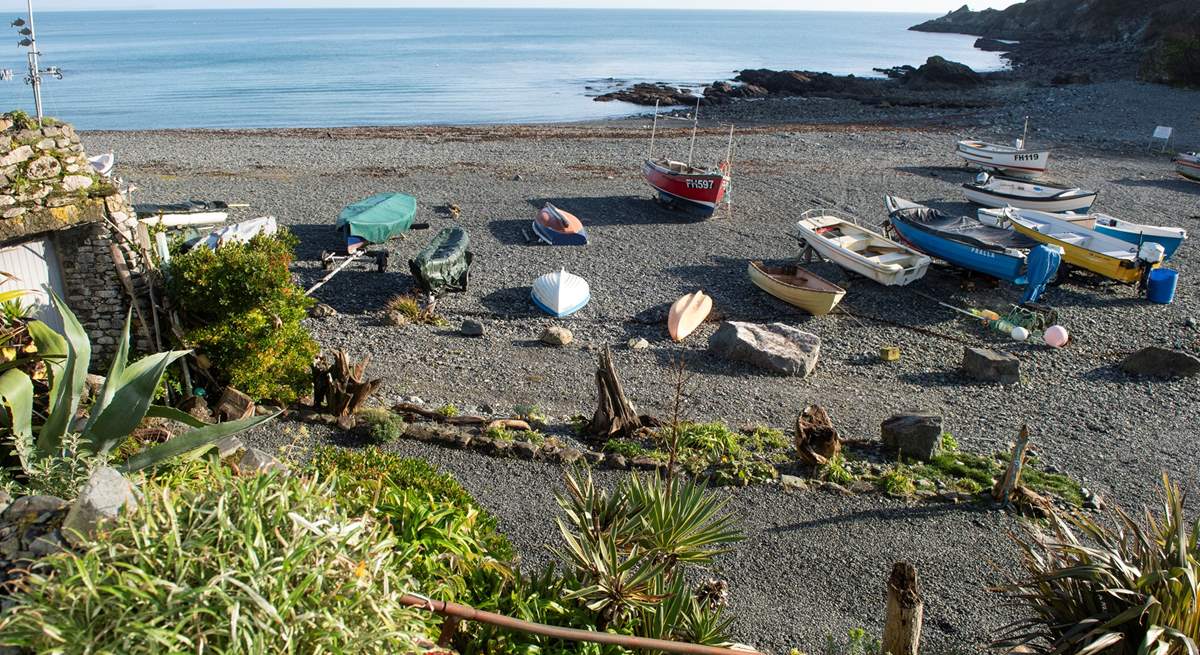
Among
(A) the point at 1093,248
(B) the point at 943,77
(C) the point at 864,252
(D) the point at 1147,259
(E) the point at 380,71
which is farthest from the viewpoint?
(E) the point at 380,71

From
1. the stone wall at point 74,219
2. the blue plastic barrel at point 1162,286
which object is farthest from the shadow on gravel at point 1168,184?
the stone wall at point 74,219

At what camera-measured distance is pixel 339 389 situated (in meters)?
10.6

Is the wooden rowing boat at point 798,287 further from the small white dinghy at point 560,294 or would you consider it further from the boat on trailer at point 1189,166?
the boat on trailer at point 1189,166

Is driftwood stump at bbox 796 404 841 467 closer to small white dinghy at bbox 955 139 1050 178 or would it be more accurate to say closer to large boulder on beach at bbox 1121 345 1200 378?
large boulder on beach at bbox 1121 345 1200 378

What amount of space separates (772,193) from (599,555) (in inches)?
896

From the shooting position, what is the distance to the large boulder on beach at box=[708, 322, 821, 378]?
14164 mm

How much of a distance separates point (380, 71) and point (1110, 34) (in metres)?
72.2

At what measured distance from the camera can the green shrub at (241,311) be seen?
997 cm

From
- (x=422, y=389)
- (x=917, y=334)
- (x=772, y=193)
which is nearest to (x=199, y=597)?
(x=422, y=389)

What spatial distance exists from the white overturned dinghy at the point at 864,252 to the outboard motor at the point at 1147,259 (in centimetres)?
438

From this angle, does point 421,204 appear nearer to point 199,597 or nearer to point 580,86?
point 199,597

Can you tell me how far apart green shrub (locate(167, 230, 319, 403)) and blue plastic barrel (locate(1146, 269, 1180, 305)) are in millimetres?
17059

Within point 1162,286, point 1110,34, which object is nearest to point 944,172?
point 1162,286

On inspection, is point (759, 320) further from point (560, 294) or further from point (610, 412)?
point (610, 412)
